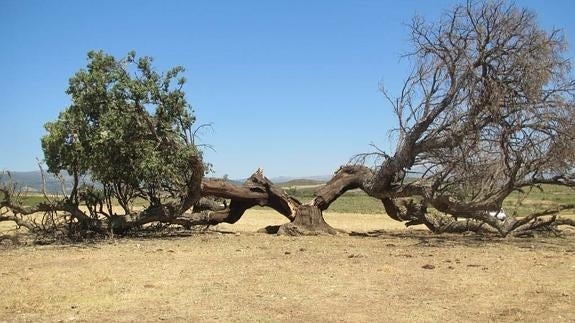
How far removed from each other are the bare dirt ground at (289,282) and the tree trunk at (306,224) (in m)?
2.20

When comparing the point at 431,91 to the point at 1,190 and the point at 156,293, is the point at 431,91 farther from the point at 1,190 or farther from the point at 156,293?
the point at 1,190

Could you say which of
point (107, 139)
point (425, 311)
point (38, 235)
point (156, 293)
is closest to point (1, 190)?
point (38, 235)

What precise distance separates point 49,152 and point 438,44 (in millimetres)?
9724

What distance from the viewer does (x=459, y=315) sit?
6.84 m

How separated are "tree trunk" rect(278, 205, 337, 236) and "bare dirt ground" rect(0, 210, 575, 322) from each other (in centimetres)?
220

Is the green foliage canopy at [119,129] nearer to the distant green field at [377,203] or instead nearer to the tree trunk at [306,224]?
the tree trunk at [306,224]

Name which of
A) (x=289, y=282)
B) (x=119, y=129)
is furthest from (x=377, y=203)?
(x=289, y=282)

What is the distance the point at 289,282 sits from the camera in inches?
348

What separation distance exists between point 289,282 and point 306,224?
25.0 feet

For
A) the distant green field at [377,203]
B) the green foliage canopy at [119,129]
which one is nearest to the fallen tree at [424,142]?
the green foliage canopy at [119,129]

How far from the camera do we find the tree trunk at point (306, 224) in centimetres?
1616

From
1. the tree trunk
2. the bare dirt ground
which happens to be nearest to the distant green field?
the tree trunk

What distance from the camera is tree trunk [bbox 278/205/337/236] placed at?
636 inches

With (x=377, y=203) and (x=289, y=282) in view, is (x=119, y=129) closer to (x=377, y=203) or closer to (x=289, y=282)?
(x=289, y=282)
